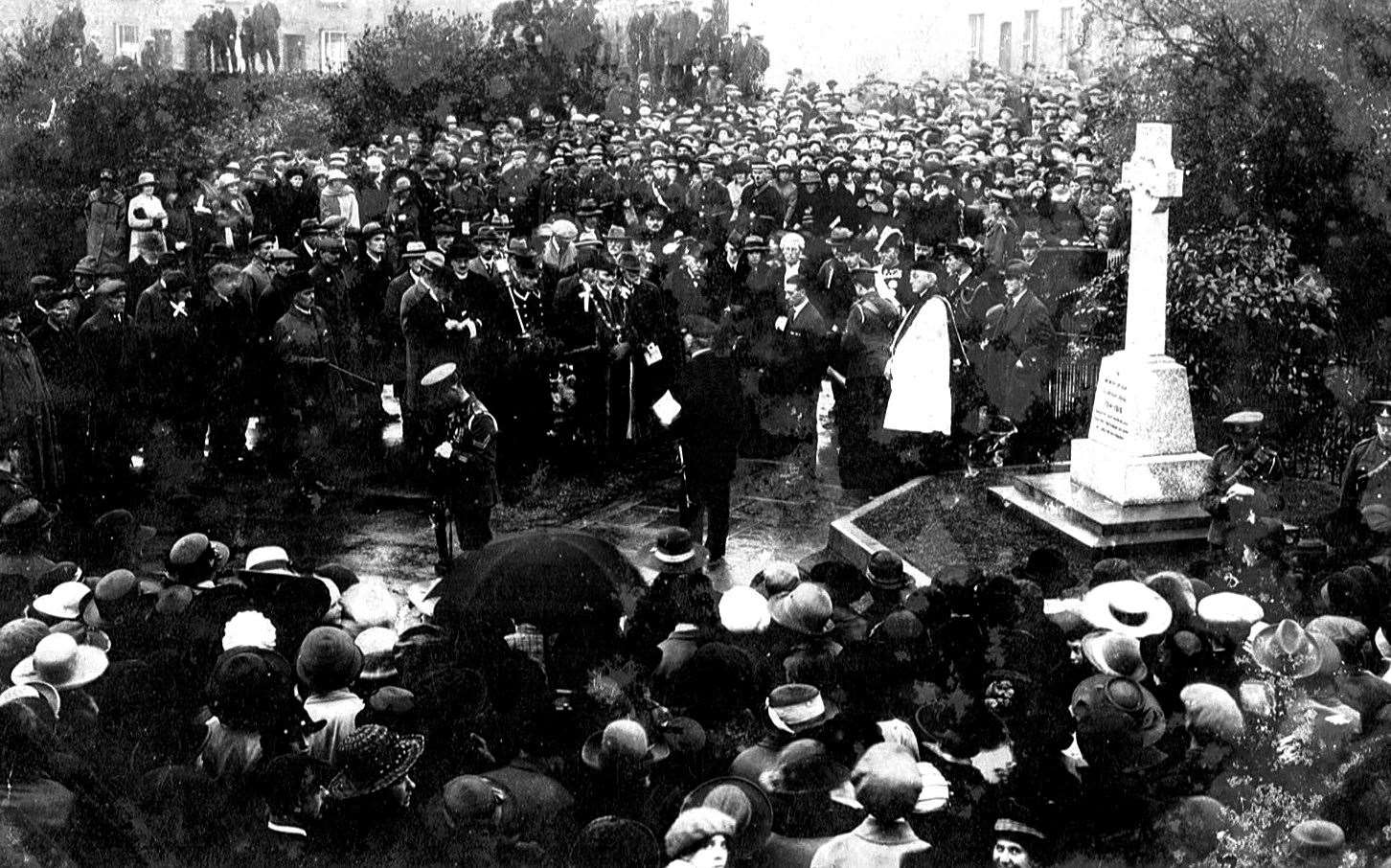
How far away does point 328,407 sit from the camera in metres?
5.93

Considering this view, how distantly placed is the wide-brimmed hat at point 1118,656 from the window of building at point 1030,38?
2.99 metres

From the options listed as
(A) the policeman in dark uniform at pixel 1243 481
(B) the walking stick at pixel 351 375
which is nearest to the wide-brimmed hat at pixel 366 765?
(B) the walking stick at pixel 351 375

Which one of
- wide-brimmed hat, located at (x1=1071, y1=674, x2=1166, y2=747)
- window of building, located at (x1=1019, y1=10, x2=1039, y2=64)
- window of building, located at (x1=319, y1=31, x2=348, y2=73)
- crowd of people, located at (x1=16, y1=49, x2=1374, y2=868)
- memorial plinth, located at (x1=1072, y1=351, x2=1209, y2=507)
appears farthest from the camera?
memorial plinth, located at (x1=1072, y1=351, x2=1209, y2=507)

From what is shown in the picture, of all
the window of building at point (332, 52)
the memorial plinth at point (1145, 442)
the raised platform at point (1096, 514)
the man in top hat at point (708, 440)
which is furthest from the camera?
the memorial plinth at point (1145, 442)

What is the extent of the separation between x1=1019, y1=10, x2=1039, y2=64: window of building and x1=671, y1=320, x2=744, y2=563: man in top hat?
217 centimetres

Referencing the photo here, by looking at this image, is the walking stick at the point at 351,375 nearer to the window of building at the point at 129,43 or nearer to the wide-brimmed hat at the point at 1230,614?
the window of building at the point at 129,43

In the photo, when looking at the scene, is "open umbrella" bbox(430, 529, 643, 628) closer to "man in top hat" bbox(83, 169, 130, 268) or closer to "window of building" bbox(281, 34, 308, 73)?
"man in top hat" bbox(83, 169, 130, 268)

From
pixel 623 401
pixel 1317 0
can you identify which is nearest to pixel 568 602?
pixel 623 401

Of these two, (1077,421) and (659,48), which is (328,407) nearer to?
(659,48)

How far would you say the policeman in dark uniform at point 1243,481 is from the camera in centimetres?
663

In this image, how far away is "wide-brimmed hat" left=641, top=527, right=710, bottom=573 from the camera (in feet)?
18.9

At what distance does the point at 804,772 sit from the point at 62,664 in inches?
118

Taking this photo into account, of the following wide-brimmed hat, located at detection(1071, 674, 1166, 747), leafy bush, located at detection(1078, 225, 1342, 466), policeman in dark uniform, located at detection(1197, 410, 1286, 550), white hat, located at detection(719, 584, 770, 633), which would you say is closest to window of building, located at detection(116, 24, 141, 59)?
white hat, located at detection(719, 584, 770, 633)

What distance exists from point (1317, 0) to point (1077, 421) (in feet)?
8.78
